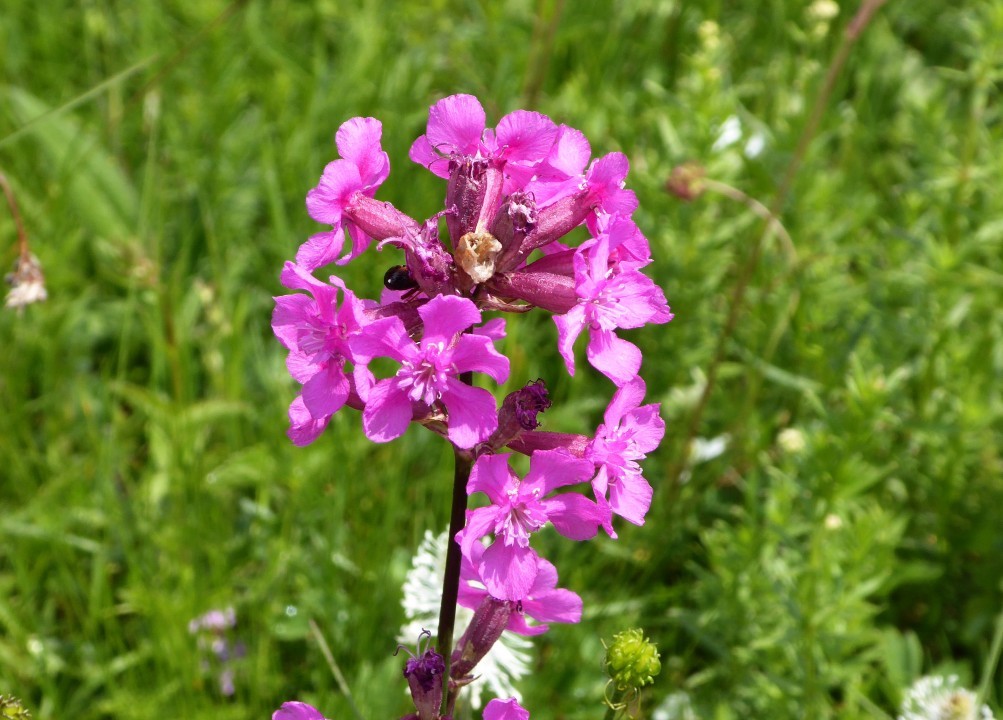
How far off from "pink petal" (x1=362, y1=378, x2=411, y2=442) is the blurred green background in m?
1.23

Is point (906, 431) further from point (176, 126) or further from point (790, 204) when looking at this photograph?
point (176, 126)

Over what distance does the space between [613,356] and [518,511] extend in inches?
11.0

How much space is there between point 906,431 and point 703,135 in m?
1.15

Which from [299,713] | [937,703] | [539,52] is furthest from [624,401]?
[539,52]

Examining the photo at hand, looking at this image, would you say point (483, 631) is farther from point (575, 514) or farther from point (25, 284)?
point (25, 284)

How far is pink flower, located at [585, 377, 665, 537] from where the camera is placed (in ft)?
5.75

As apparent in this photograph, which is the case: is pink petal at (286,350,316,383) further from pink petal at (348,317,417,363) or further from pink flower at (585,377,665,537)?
pink flower at (585,377,665,537)

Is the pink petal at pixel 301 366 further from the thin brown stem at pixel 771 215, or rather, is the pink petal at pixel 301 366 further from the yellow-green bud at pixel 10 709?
the thin brown stem at pixel 771 215

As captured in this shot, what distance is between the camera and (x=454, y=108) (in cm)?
180

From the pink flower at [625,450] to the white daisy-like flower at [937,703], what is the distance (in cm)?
127

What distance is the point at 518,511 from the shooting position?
68.4 inches

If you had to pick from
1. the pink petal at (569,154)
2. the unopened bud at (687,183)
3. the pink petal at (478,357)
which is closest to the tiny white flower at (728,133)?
the unopened bud at (687,183)

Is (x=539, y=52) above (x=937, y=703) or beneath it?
above

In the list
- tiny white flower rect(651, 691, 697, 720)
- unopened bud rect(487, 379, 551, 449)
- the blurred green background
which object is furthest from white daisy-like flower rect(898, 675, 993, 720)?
unopened bud rect(487, 379, 551, 449)
